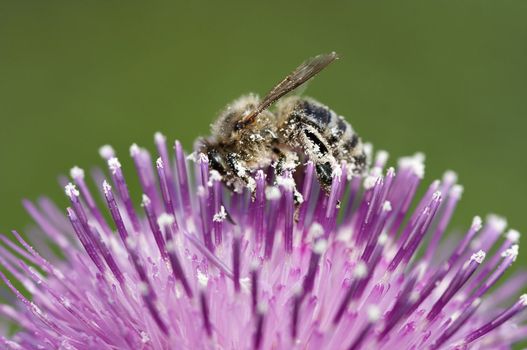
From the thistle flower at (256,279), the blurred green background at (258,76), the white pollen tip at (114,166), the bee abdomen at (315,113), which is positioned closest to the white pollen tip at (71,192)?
the thistle flower at (256,279)

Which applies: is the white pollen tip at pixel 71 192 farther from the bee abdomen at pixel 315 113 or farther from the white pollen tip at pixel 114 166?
the bee abdomen at pixel 315 113

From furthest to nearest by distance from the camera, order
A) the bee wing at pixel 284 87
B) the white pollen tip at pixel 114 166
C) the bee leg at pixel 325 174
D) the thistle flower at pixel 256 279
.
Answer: the white pollen tip at pixel 114 166
the bee leg at pixel 325 174
the bee wing at pixel 284 87
the thistle flower at pixel 256 279

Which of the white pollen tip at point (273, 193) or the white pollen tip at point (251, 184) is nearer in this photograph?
the white pollen tip at point (273, 193)


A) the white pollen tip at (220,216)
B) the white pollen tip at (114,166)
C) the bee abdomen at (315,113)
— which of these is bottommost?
the white pollen tip at (220,216)

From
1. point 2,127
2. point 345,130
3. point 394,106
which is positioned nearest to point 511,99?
point 394,106

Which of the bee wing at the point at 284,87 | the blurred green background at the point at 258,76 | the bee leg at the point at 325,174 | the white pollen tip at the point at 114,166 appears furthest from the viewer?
the blurred green background at the point at 258,76

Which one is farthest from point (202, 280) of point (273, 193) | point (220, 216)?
point (273, 193)
